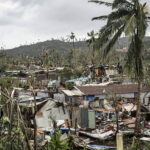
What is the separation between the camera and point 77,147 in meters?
11.3

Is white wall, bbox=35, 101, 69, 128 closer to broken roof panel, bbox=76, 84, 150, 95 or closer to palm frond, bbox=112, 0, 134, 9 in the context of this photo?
palm frond, bbox=112, 0, 134, 9

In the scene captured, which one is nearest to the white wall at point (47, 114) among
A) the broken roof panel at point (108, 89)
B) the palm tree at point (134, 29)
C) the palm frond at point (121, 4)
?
the palm tree at point (134, 29)

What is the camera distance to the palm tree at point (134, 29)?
13523 millimetres

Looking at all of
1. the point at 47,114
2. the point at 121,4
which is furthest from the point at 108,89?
the point at 121,4

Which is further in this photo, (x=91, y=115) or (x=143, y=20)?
(x=91, y=115)

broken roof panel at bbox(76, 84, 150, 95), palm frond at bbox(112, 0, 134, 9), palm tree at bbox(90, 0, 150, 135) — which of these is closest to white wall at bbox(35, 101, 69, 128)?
palm tree at bbox(90, 0, 150, 135)

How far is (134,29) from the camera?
1328cm

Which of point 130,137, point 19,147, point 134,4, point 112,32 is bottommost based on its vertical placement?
point 130,137

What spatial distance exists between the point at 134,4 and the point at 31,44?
14716 cm

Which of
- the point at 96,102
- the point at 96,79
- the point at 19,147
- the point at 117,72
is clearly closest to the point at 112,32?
the point at 19,147

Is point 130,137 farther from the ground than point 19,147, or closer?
closer

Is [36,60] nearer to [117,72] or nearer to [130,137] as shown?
[117,72]

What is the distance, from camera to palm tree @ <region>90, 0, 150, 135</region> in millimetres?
13523

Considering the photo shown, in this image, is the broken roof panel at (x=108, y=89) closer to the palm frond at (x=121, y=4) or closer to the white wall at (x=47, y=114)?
the white wall at (x=47, y=114)
